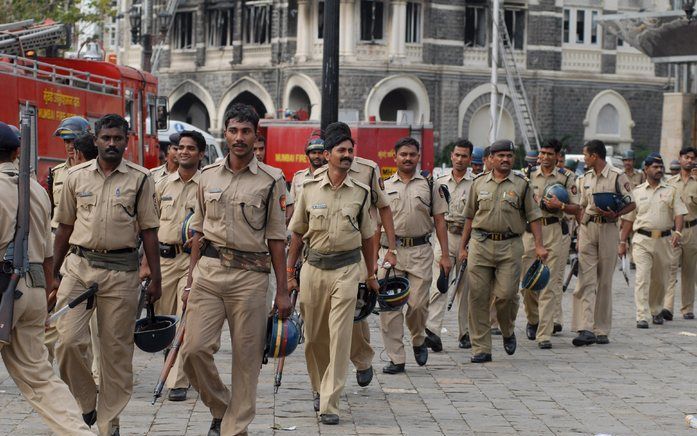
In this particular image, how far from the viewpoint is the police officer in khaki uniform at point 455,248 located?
13.7 metres

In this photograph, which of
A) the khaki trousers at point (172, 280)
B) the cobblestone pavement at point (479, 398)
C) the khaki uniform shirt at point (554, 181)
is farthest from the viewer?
the khaki uniform shirt at point (554, 181)

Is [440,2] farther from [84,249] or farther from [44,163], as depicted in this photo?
[84,249]

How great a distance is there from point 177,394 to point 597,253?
5762 millimetres

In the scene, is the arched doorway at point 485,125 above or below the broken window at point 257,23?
below

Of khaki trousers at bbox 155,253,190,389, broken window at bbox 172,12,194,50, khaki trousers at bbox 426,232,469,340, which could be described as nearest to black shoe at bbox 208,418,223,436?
khaki trousers at bbox 155,253,190,389

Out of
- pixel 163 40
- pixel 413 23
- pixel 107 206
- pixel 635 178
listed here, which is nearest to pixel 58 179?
pixel 107 206

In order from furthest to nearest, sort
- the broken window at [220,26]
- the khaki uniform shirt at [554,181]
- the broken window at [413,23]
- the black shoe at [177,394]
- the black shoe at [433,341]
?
1. the broken window at [220,26]
2. the broken window at [413,23]
3. the khaki uniform shirt at [554,181]
4. the black shoe at [433,341]
5. the black shoe at [177,394]

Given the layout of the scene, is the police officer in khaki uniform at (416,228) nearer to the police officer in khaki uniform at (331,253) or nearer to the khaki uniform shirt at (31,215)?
the police officer in khaki uniform at (331,253)

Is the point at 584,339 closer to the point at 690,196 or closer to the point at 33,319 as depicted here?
the point at 690,196

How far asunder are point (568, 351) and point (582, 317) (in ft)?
2.05

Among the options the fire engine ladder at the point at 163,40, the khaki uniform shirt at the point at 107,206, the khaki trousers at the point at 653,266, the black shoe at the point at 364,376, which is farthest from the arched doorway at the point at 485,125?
the khaki uniform shirt at the point at 107,206

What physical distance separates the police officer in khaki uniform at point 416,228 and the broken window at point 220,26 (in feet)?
126

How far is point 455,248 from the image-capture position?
47.3 ft

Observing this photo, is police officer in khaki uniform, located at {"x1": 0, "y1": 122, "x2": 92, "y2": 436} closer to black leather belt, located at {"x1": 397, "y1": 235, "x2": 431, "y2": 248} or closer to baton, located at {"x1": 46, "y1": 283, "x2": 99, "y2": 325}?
baton, located at {"x1": 46, "y1": 283, "x2": 99, "y2": 325}
